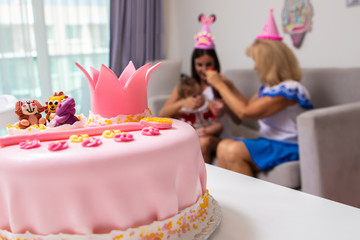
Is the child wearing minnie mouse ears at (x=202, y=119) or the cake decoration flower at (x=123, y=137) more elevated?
the cake decoration flower at (x=123, y=137)

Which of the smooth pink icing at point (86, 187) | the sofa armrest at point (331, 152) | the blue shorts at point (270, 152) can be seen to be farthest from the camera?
the blue shorts at point (270, 152)

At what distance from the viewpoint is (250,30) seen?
2926mm

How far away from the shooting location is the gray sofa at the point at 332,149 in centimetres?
166

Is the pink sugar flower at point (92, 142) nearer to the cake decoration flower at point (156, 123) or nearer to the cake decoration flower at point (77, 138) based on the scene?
the cake decoration flower at point (77, 138)

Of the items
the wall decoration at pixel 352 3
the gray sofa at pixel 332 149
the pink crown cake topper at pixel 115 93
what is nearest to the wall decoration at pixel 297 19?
the wall decoration at pixel 352 3

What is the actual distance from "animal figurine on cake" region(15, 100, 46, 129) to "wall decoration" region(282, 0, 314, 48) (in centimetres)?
206

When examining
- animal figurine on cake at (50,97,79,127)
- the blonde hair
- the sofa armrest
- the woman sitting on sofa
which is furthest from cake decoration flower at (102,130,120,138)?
the blonde hair

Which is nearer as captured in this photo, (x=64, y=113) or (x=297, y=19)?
(x=64, y=113)

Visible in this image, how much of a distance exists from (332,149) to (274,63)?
55 cm

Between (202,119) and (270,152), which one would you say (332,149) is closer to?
(270,152)

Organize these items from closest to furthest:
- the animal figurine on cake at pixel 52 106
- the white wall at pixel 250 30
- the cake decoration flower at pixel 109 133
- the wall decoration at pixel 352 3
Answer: the cake decoration flower at pixel 109 133 → the animal figurine on cake at pixel 52 106 → the wall decoration at pixel 352 3 → the white wall at pixel 250 30

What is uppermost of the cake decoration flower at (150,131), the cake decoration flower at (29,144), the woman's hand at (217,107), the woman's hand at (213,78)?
the cake decoration flower at (150,131)

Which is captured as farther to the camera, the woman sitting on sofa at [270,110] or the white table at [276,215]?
the woman sitting on sofa at [270,110]

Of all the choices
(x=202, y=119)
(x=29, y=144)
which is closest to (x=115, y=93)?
(x=29, y=144)
